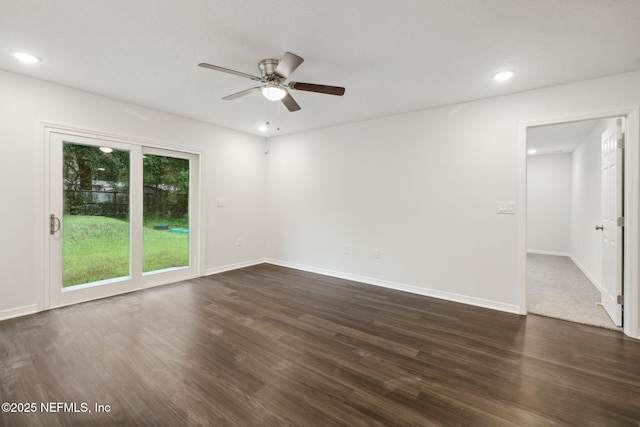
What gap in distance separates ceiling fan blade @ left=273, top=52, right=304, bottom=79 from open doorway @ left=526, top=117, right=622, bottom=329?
9.28ft

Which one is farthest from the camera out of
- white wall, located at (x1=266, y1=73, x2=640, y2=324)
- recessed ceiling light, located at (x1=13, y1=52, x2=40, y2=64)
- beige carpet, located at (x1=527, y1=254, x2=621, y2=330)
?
white wall, located at (x1=266, y1=73, x2=640, y2=324)

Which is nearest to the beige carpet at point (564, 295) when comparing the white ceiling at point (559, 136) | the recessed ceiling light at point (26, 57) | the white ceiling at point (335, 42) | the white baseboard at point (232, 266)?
the white ceiling at point (559, 136)

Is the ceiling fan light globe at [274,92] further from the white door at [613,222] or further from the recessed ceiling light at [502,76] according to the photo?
the white door at [613,222]

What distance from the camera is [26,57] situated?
2529 millimetres

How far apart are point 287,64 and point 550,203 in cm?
769

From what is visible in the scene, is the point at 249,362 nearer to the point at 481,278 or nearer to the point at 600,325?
the point at 481,278

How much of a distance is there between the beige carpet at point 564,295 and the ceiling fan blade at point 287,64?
146 inches

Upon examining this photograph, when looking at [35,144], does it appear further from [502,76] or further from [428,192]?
[502,76]

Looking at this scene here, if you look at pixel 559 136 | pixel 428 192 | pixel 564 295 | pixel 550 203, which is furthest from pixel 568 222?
pixel 428 192

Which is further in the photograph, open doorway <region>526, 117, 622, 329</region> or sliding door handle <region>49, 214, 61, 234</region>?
open doorway <region>526, 117, 622, 329</region>

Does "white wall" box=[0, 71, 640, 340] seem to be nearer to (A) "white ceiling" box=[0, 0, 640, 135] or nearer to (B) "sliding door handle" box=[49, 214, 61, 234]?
(B) "sliding door handle" box=[49, 214, 61, 234]

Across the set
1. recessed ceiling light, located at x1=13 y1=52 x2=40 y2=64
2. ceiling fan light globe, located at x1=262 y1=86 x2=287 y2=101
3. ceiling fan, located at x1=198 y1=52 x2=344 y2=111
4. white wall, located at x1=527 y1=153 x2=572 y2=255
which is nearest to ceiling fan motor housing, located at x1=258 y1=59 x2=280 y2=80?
ceiling fan, located at x1=198 y1=52 x2=344 y2=111

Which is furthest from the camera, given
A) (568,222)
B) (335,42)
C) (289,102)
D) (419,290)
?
(568,222)

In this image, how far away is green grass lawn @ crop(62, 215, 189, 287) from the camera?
335cm
